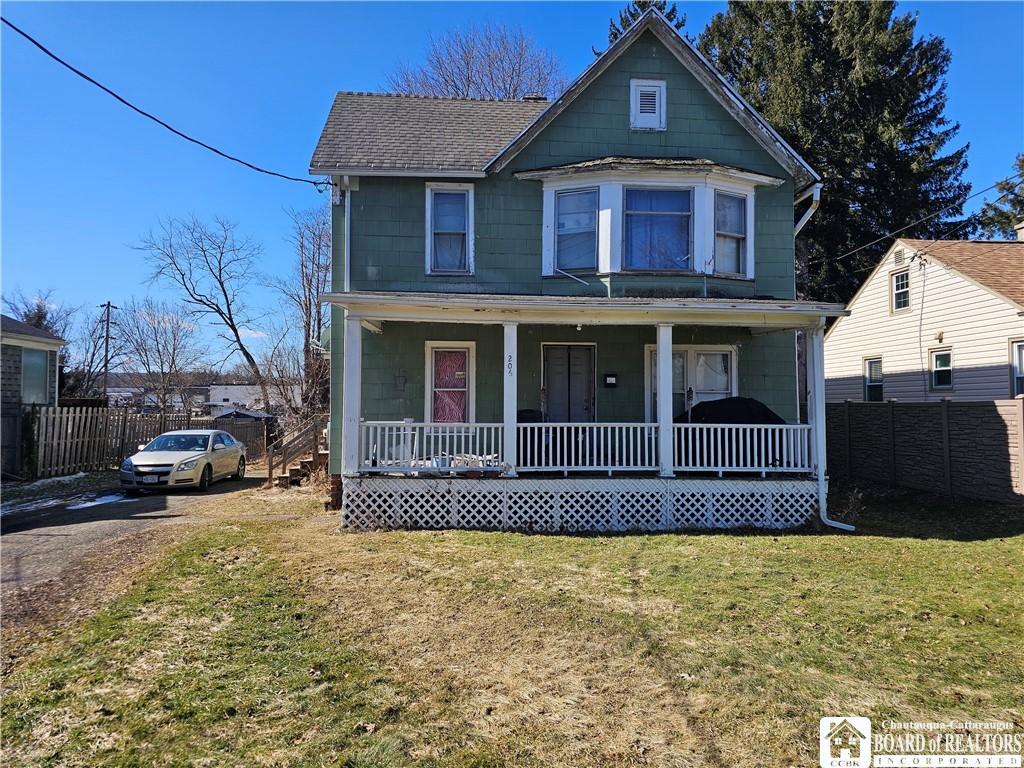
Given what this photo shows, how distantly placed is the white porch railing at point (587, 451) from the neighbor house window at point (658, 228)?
3.35m

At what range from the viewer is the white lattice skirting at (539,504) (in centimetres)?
928

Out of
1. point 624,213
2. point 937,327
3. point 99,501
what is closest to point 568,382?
point 624,213

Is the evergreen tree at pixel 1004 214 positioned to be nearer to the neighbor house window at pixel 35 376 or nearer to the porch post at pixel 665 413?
the porch post at pixel 665 413

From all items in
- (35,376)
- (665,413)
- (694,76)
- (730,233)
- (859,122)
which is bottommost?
(665,413)

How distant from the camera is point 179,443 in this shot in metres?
14.4

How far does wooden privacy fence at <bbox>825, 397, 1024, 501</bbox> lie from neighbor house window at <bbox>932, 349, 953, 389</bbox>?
428 cm

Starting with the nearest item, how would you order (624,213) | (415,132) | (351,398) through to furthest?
(351,398), (624,213), (415,132)

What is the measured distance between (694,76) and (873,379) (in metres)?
13.6

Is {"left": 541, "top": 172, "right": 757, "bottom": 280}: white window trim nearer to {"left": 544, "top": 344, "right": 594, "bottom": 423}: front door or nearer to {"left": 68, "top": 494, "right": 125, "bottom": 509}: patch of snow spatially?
{"left": 544, "top": 344, "right": 594, "bottom": 423}: front door

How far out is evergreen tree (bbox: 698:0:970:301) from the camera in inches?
940

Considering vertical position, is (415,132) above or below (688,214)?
above

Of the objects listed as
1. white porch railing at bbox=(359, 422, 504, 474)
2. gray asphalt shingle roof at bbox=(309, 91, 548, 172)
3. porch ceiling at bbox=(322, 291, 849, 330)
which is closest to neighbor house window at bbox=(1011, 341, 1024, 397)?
porch ceiling at bbox=(322, 291, 849, 330)

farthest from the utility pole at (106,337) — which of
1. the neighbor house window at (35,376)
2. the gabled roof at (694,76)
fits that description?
the gabled roof at (694,76)

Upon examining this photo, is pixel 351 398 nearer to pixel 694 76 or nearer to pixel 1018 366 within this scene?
pixel 694 76
